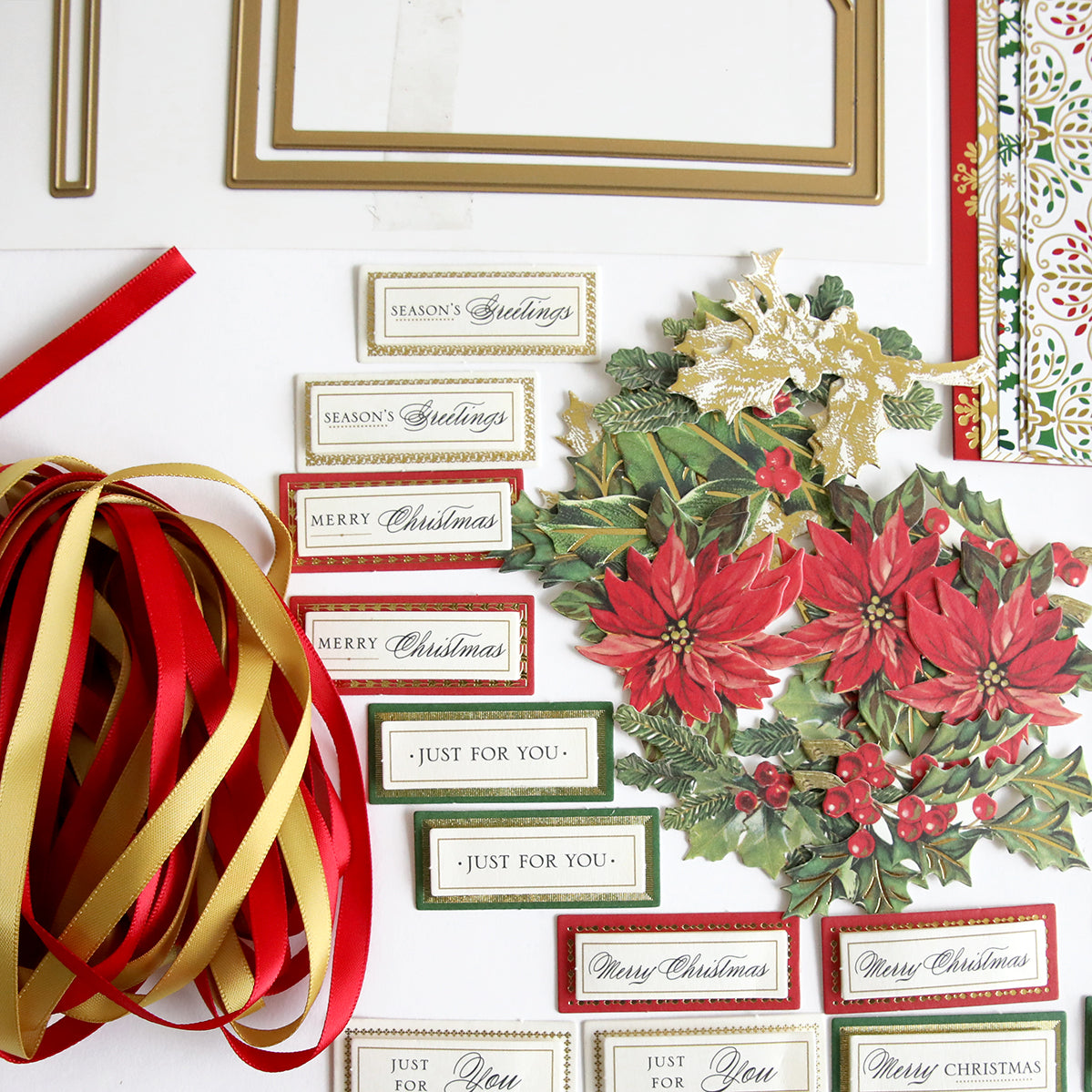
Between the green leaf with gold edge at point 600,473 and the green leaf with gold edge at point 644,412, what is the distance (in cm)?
2

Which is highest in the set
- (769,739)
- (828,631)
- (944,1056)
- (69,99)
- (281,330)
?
(69,99)

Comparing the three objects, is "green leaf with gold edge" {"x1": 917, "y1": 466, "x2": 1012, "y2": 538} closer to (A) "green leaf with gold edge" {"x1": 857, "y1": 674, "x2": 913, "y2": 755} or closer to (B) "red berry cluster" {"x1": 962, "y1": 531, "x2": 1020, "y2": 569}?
(B) "red berry cluster" {"x1": 962, "y1": 531, "x2": 1020, "y2": 569}

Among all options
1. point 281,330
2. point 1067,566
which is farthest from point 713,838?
point 281,330

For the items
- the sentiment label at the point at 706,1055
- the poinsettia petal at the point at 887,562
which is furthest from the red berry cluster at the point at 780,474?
the sentiment label at the point at 706,1055

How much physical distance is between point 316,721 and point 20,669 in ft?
0.87

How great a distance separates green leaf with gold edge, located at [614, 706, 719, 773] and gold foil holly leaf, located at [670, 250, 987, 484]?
0.30 metres

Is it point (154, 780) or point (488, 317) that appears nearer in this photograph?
point (154, 780)

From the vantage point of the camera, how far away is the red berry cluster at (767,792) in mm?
799

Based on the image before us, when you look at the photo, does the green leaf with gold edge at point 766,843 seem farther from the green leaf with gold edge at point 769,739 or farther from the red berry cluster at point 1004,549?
the red berry cluster at point 1004,549

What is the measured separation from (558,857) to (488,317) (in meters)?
0.56

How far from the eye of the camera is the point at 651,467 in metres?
0.81

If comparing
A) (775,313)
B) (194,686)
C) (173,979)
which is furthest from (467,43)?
(173,979)

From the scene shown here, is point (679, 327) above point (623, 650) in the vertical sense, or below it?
above

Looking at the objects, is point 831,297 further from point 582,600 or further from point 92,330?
point 92,330
